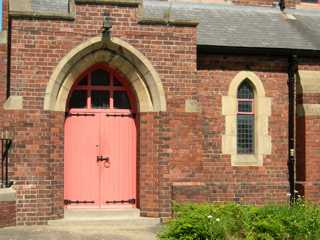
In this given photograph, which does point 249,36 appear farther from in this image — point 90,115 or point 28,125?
point 28,125

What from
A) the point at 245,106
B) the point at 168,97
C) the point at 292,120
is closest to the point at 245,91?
the point at 245,106

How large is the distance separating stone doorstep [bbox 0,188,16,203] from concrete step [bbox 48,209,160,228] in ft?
3.19

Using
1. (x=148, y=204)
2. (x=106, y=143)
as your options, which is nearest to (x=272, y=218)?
(x=148, y=204)

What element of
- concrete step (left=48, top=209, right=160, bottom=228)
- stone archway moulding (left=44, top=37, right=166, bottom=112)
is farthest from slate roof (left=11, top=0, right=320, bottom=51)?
concrete step (left=48, top=209, right=160, bottom=228)

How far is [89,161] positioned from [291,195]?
5214 millimetres

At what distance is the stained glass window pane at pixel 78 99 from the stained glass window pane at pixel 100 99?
18 centimetres

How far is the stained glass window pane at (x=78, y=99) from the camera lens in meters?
12.3

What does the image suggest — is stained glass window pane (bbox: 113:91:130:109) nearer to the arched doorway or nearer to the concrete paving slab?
the arched doorway

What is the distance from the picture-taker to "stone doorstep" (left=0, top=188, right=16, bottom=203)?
10.9 m

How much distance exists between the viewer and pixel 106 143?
486 inches

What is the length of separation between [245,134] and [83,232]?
517cm

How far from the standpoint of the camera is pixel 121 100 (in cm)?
1261

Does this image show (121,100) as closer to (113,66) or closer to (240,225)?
(113,66)

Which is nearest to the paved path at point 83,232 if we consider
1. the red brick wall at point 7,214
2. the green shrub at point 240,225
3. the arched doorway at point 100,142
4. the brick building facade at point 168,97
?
the red brick wall at point 7,214
